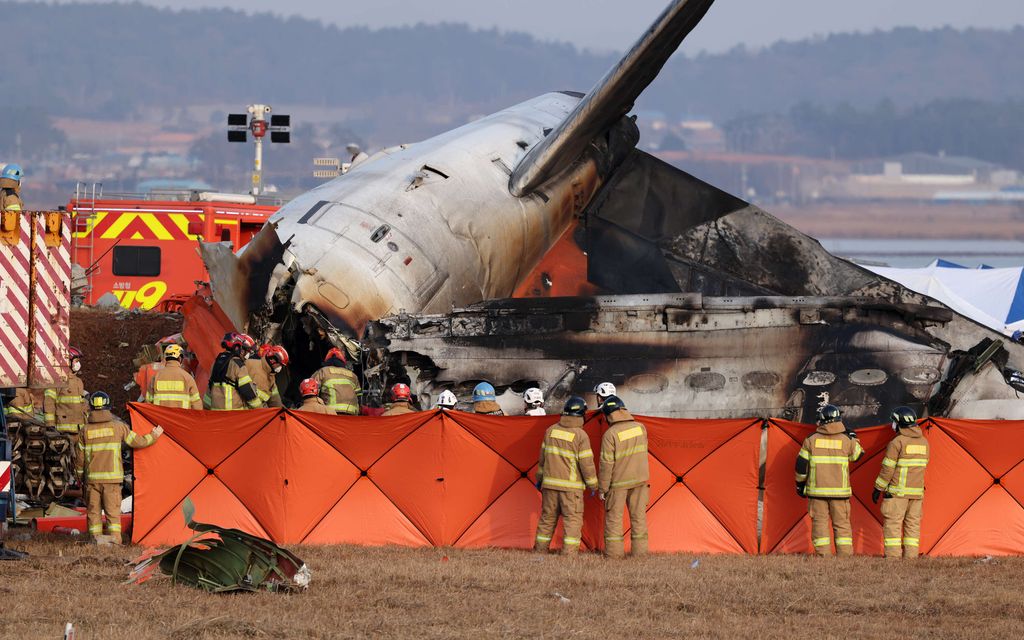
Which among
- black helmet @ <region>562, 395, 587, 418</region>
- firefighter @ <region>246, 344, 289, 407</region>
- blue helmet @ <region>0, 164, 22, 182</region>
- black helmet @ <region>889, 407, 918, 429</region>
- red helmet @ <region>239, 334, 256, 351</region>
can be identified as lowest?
black helmet @ <region>889, 407, 918, 429</region>

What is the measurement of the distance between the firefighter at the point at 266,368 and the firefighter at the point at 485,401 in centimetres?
271

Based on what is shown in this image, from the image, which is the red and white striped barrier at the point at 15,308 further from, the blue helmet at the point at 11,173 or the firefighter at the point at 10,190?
the blue helmet at the point at 11,173

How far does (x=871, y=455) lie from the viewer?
56.6ft

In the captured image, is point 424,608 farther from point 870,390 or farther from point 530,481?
point 870,390

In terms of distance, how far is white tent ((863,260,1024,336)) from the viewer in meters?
38.9

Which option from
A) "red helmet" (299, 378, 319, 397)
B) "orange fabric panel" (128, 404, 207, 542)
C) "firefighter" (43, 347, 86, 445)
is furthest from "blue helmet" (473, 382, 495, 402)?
"firefighter" (43, 347, 86, 445)

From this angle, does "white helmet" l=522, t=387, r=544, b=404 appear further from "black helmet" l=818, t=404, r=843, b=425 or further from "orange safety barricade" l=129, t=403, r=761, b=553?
"black helmet" l=818, t=404, r=843, b=425

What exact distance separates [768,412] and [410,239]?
5688 mm

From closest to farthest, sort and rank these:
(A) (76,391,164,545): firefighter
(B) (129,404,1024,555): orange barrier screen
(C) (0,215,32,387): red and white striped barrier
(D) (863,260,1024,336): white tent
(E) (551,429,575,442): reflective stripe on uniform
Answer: (E) (551,429,575,442): reflective stripe on uniform, (A) (76,391,164,545): firefighter, (B) (129,404,1024,555): orange barrier screen, (C) (0,215,32,387): red and white striped barrier, (D) (863,260,1024,336): white tent

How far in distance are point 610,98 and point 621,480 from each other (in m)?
9.60

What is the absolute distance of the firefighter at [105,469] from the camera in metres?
16.7

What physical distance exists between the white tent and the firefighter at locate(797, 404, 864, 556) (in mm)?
22080

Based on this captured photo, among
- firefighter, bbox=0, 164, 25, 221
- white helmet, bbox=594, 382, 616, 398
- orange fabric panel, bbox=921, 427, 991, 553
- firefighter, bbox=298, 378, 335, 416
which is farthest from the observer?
firefighter, bbox=0, 164, 25, 221

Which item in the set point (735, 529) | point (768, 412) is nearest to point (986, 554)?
point (735, 529)
